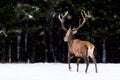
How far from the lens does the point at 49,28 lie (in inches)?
1106

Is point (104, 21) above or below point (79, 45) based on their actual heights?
above

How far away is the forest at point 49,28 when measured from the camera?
26469 millimetres

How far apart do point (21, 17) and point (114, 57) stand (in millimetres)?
7423

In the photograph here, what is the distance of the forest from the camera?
86.8ft

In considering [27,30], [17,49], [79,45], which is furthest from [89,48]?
[17,49]

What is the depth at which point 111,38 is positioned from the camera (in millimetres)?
30109

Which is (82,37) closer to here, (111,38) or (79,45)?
(111,38)
